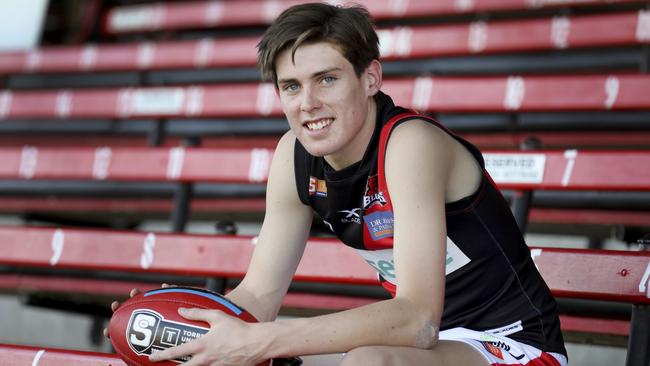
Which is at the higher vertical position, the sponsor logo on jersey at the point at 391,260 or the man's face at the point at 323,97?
the man's face at the point at 323,97

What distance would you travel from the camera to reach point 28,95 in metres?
3.98

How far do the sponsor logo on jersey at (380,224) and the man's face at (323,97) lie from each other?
0.13m

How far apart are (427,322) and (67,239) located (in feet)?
4.91

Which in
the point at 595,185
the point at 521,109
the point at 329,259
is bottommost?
the point at 329,259

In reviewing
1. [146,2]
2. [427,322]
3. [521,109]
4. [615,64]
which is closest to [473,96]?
[521,109]

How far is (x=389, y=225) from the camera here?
1.45 metres

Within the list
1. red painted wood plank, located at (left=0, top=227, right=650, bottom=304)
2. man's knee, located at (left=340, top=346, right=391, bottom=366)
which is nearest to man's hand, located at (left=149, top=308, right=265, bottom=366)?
man's knee, located at (left=340, top=346, right=391, bottom=366)

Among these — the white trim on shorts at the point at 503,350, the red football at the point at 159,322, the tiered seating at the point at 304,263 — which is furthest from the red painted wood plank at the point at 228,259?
the red football at the point at 159,322

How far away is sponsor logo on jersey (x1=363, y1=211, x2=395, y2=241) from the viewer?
144 cm

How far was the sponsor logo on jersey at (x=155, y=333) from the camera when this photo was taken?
139 cm

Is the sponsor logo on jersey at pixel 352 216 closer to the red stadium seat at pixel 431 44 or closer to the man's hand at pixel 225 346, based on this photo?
the man's hand at pixel 225 346

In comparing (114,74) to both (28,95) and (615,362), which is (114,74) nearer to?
(28,95)

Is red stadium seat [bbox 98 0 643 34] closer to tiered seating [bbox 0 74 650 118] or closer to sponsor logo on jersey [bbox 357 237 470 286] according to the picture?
tiered seating [bbox 0 74 650 118]

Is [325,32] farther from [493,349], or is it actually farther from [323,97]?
[493,349]
